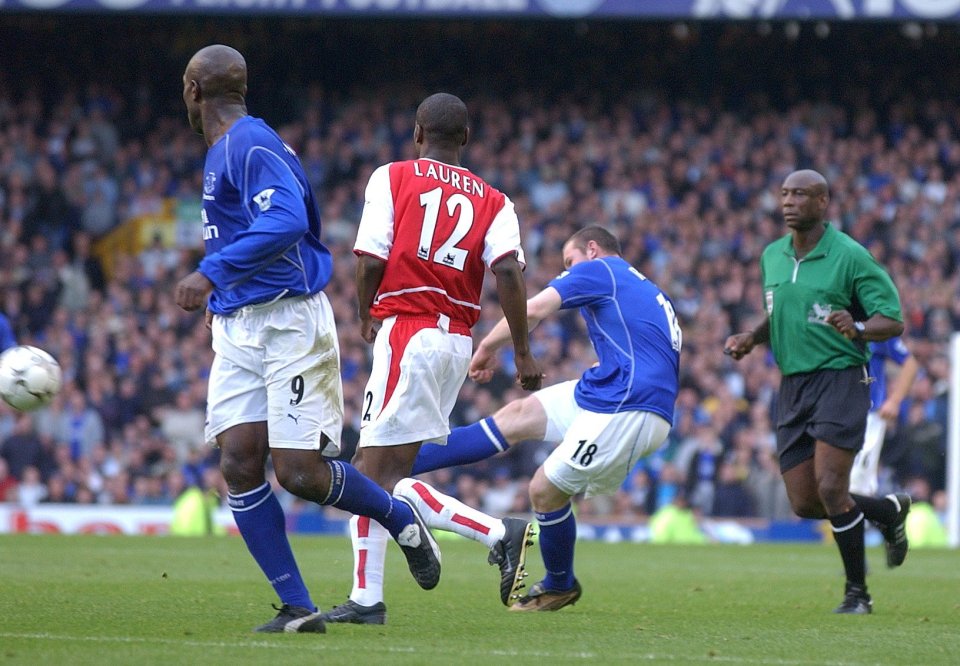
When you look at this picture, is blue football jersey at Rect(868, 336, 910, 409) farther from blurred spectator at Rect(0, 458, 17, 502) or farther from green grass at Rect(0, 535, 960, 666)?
blurred spectator at Rect(0, 458, 17, 502)

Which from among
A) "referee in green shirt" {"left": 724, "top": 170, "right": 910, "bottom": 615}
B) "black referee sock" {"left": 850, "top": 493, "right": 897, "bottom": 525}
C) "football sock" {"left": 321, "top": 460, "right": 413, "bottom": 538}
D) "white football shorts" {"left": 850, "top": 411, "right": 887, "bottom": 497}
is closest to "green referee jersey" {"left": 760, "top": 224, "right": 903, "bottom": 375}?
"referee in green shirt" {"left": 724, "top": 170, "right": 910, "bottom": 615}

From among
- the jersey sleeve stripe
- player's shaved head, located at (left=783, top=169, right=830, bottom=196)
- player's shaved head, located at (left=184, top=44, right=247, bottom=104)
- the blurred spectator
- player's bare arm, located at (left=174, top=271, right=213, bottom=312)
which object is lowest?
the blurred spectator

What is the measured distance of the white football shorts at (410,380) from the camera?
6805 mm

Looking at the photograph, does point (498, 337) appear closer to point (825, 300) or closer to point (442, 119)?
point (442, 119)

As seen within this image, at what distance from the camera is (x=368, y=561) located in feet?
21.7

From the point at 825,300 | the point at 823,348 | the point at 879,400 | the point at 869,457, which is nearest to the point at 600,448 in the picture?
the point at 823,348

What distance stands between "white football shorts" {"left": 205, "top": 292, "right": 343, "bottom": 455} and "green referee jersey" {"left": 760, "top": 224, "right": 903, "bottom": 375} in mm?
3309

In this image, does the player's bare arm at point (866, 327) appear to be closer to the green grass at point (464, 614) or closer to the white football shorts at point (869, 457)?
the green grass at point (464, 614)

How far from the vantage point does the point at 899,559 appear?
30.2ft

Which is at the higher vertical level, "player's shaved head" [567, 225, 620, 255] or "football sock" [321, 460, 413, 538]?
"player's shaved head" [567, 225, 620, 255]

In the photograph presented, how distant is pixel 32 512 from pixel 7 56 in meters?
10.9

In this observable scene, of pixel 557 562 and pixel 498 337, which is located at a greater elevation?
pixel 498 337

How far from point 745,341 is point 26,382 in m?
3.90

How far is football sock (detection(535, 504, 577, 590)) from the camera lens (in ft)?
25.9
